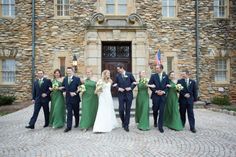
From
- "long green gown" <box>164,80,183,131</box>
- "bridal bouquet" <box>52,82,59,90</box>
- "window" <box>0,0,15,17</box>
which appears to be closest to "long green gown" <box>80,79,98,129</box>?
"bridal bouquet" <box>52,82,59,90</box>

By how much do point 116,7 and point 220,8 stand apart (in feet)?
19.0

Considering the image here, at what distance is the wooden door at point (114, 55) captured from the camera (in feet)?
53.1

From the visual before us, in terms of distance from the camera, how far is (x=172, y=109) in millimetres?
8805

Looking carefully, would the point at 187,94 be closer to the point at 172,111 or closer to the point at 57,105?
the point at 172,111

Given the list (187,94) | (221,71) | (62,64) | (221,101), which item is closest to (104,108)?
(187,94)

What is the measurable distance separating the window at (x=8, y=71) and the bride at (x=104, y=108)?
868 centimetres

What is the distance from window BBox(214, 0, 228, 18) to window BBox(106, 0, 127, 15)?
198 inches

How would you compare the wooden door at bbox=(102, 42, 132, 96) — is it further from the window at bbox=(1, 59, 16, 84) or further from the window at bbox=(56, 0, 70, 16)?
the window at bbox=(1, 59, 16, 84)

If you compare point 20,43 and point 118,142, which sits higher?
point 20,43

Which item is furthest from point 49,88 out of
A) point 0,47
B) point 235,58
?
point 235,58

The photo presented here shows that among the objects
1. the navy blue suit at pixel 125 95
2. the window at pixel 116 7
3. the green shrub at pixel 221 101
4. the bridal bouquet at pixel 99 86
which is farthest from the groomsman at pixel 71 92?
the green shrub at pixel 221 101

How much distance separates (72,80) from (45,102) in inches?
41.9

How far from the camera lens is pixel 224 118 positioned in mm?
11227

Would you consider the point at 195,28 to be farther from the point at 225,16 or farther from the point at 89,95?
the point at 89,95
